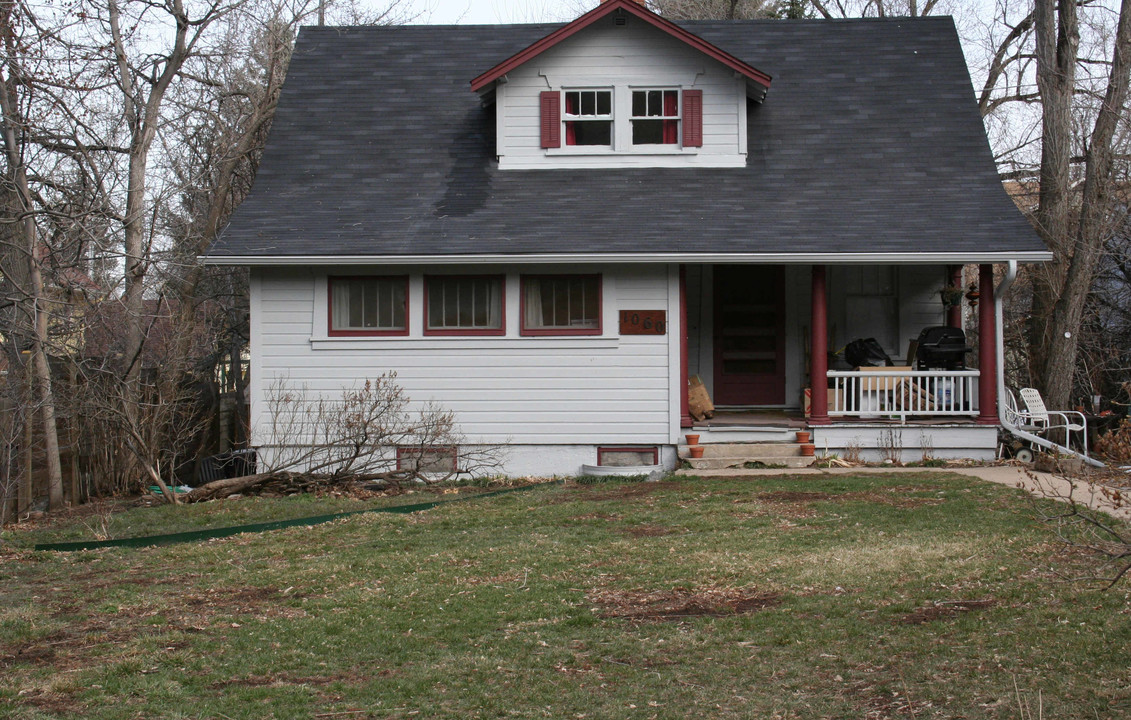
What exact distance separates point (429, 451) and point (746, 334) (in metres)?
5.06

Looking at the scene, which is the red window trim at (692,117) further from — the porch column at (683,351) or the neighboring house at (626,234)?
the porch column at (683,351)

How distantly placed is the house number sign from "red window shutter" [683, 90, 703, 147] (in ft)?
9.15

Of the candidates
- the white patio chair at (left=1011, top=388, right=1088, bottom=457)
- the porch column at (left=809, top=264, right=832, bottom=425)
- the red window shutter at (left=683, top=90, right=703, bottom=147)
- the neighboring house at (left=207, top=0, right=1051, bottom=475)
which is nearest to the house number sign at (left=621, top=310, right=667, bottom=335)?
the neighboring house at (left=207, top=0, right=1051, bottom=475)

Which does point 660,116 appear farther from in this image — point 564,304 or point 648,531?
point 648,531

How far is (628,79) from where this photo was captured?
Result: 49.4 feet

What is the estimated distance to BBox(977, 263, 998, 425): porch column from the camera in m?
14.0

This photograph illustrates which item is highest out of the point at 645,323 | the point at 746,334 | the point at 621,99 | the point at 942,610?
the point at 621,99

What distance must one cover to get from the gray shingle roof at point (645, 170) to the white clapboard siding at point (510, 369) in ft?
2.27

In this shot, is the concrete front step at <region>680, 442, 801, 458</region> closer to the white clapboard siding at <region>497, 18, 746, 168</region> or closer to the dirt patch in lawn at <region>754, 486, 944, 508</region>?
the dirt patch in lawn at <region>754, 486, 944, 508</region>

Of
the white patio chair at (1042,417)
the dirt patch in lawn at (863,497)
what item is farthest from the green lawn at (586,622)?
the white patio chair at (1042,417)

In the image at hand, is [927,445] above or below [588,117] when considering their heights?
below

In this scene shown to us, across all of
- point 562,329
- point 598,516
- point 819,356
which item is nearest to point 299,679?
point 598,516

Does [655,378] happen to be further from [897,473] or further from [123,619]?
[123,619]

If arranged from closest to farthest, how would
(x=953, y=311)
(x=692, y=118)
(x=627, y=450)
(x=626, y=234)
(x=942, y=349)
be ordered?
(x=626, y=234) → (x=627, y=450) → (x=942, y=349) → (x=692, y=118) → (x=953, y=311)
